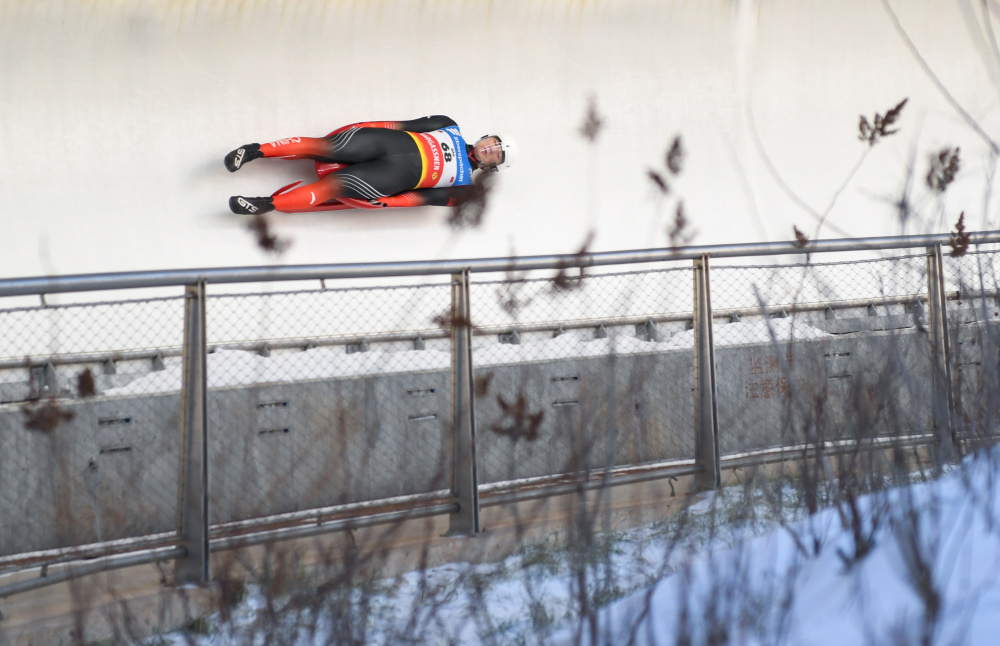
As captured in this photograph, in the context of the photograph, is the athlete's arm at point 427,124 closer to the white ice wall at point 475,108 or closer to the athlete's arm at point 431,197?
the white ice wall at point 475,108

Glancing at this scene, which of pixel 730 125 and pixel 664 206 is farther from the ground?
pixel 730 125

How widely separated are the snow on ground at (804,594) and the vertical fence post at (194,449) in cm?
70

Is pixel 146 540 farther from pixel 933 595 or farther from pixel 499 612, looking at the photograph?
pixel 933 595

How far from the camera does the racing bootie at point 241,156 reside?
4547mm

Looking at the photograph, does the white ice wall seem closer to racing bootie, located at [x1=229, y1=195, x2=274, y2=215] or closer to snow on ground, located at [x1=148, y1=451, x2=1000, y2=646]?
racing bootie, located at [x1=229, y1=195, x2=274, y2=215]

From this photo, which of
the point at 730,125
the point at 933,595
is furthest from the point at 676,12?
the point at 933,595

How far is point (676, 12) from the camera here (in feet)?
19.8

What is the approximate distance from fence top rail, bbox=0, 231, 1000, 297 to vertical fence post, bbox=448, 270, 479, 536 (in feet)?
0.46

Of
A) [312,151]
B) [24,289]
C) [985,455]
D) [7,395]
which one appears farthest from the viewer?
[312,151]

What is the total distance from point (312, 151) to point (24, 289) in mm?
2710

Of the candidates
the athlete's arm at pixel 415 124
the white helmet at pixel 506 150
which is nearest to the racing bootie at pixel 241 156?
the athlete's arm at pixel 415 124

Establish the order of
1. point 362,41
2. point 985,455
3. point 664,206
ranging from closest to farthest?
→ 1. point 985,455
2. point 362,41
3. point 664,206

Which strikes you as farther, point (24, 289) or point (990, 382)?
point (24, 289)

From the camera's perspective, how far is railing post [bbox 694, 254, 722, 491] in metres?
3.29
